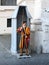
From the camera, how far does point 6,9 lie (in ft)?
72.7

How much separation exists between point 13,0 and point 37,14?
29.6 feet

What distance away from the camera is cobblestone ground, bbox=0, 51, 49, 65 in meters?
11.6

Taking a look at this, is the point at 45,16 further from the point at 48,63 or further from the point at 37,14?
the point at 48,63

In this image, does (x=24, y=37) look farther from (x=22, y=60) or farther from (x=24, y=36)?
(x=22, y=60)

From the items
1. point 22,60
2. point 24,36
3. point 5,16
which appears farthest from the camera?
point 5,16

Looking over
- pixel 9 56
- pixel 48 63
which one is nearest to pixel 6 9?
pixel 9 56

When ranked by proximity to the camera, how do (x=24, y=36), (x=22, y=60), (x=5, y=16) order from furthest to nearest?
(x=5, y=16)
(x=24, y=36)
(x=22, y=60)

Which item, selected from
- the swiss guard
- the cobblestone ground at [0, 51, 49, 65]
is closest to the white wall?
the cobblestone ground at [0, 51, 49, 65]

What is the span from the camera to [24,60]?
1224 cm

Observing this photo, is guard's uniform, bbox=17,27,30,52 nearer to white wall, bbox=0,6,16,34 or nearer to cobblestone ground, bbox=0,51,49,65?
cobblestone ground, bbox=0,51,49,65

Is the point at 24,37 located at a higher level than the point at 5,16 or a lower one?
higher

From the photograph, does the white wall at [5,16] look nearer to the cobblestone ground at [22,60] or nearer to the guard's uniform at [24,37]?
the cobblestone ground at [22,60]

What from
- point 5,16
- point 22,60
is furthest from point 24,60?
point 5,16

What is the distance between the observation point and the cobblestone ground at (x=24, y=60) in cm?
1160
